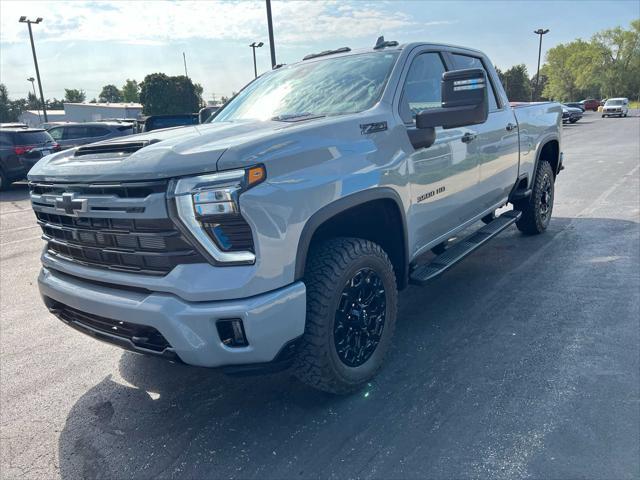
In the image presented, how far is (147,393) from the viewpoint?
10.4 feet

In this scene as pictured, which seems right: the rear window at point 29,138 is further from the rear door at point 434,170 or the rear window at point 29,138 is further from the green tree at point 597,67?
the green tree at point 597,67

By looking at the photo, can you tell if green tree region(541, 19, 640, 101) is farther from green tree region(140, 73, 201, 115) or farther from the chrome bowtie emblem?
the chrome bowtie emblem

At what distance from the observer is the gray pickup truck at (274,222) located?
2.24m

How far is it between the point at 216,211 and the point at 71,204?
2.86 feet

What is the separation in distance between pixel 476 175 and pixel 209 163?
2668 millimetres

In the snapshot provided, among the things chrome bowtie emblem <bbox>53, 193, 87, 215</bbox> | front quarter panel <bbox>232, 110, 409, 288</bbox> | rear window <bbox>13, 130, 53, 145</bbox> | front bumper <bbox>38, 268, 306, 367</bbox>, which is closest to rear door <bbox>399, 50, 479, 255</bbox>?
front quarter panel <bbox>232, 110, 409, 288</bbox>

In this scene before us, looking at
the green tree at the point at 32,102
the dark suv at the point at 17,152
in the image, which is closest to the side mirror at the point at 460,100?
the dark suv at the point at 17,152

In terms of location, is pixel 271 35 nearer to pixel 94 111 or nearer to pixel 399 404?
pixel 399 404

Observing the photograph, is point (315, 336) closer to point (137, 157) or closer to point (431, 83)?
point (137, 157)

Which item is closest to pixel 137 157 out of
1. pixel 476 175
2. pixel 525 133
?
pixel 476 175

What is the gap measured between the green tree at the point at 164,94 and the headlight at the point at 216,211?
51540 millimetres

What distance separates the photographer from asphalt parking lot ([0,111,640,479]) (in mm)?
2422

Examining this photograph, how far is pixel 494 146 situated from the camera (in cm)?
449

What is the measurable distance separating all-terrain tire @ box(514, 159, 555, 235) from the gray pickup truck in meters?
2.55
